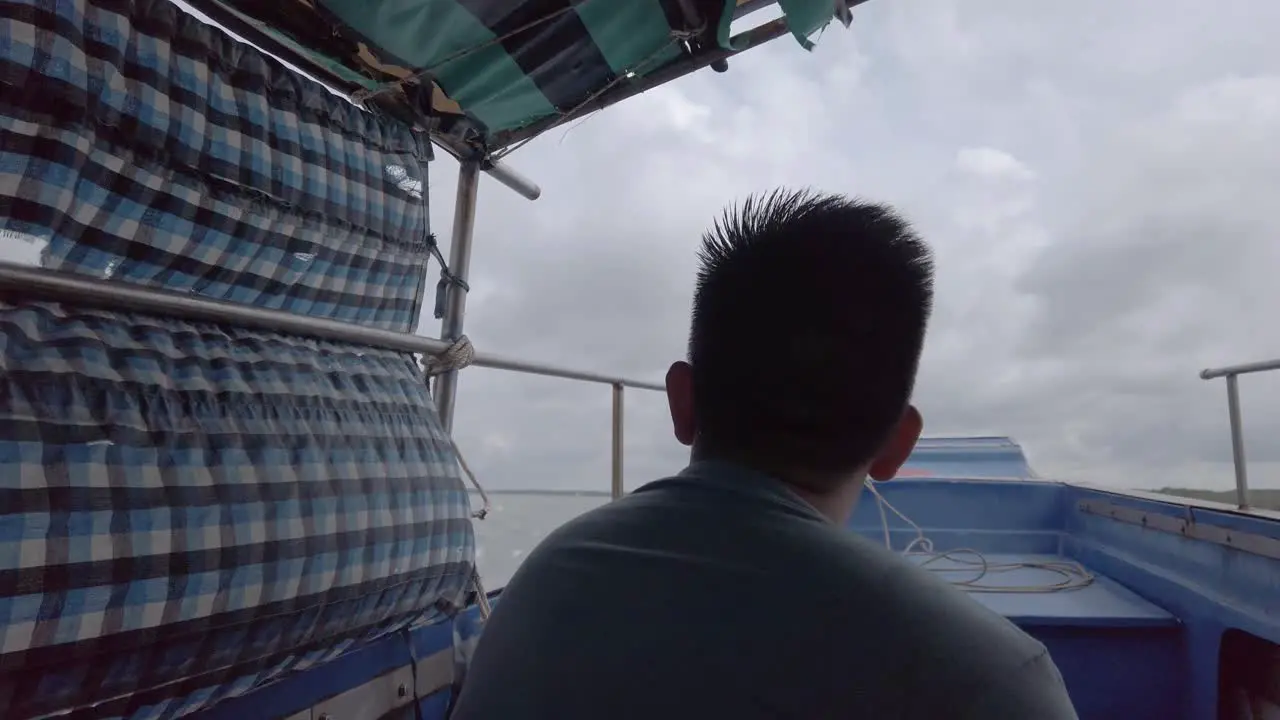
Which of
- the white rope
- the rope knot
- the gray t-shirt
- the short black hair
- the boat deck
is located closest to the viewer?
the gray t-shirt

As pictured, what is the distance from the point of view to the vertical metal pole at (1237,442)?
2.35 metres

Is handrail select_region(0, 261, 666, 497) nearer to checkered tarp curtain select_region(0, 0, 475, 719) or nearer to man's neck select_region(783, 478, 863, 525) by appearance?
checkered tarp curtain select_region(0, 0, 475, 719)

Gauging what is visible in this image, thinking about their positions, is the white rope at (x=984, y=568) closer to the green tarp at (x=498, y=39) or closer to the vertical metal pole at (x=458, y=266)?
the vertical metal pole at (x=458, y=266)

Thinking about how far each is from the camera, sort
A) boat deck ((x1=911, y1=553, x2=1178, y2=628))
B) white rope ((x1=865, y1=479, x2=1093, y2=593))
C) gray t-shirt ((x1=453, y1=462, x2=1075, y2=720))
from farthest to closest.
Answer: white rope ((x1=865, y1=479, x2=1093, y2=593)) < boat deck ((x1=911, y1=553, x2=1178, y2=628)) < gray t-shirt ((x1=453, y1=462, x2=1075, y2=720))

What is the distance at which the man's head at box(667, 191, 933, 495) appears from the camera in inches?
27.0

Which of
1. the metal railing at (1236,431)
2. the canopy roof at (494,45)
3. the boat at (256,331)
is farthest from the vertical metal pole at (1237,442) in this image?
the canopy roof at (494,45)

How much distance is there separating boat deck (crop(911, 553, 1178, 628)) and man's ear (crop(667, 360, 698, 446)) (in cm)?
162

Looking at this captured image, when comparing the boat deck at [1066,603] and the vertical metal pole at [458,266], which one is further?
the boat deck at [1066,603]

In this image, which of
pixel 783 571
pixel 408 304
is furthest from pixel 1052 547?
pixel 783 571

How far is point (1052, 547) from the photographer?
12.5ft

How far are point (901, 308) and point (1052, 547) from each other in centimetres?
379

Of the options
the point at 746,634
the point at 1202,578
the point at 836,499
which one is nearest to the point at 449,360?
the point at 836,499

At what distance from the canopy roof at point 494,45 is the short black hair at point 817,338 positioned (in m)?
0.87

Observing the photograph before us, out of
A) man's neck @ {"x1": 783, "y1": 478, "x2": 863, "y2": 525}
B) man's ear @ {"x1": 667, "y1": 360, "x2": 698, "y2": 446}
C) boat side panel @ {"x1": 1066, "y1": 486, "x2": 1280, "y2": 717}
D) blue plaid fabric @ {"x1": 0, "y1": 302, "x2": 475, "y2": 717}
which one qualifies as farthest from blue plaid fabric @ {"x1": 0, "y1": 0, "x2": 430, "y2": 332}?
boat side panel @ {"x1": 1066, "y1": 486, "x2": 1280, "y2": 717}
